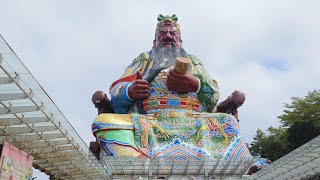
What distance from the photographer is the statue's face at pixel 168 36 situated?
17.0 m

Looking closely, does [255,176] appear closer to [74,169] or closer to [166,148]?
[166,148]

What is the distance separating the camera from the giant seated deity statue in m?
14.2

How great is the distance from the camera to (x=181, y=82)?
15.0m

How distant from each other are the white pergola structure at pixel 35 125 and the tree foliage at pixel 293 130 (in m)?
15.1

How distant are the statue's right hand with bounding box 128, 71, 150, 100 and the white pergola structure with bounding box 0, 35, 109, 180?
3.84 meters

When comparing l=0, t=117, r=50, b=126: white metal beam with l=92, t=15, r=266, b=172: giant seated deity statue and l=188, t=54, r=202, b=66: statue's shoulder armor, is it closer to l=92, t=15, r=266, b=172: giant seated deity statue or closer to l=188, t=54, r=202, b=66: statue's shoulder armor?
l=92, t=15, r=266, b=172: giant seated deity statue

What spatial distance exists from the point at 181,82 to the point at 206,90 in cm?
126

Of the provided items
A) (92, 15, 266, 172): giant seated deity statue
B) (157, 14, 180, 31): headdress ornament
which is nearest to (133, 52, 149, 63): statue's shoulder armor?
(92, 15, 266, 172): giant seated deity statue

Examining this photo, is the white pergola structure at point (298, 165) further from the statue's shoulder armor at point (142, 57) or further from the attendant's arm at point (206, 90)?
the statue's shoulder armor at point (142, 57)

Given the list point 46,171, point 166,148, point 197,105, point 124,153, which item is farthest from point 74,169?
point 197,105

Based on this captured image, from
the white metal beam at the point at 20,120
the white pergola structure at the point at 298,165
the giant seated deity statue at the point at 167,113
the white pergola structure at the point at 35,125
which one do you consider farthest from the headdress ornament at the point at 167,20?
the white metal beam at the point at 20,120

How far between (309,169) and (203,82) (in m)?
5.87

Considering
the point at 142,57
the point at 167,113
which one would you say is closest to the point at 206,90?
the point at 167,113

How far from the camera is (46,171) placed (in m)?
12.1
